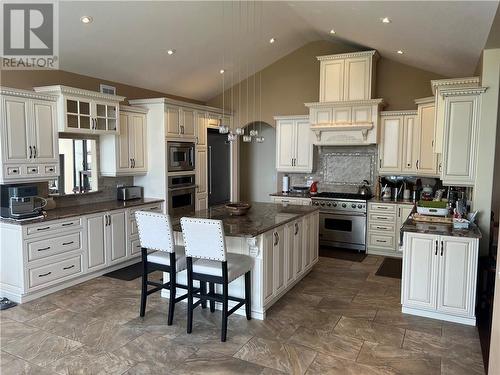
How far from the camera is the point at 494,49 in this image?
12.5 ft

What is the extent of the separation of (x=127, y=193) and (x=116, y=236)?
89 cm

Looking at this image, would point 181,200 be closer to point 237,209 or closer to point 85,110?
point 85,110

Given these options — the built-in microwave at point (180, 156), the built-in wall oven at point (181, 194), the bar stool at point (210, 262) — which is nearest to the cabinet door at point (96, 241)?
the built-in wall oven at point (181, 194)

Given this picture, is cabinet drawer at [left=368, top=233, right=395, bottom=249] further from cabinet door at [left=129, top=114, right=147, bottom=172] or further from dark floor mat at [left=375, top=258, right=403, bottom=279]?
cabinet door at [left=129, top=114, right=147, bottom=172]

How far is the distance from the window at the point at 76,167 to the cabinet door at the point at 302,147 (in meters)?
3.42

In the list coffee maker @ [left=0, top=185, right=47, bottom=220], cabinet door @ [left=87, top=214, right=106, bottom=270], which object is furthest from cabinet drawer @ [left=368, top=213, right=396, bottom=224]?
coffee maker @ [left=0, top=185, right=47, bottom=220]

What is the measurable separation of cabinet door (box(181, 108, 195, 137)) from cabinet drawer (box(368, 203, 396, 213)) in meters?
3.23

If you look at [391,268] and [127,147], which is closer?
[391,268]

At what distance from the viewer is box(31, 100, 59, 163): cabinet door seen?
173 inches

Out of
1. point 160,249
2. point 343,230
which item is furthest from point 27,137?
point 343,230

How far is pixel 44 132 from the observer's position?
4.49 metres

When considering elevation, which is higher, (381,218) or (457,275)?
(381,218)

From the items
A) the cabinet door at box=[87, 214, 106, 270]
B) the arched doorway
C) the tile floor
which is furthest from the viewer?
the arched doorway

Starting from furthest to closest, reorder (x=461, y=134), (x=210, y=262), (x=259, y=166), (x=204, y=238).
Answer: (x=259, y=166), (x=461, y=134), (x=210, y=262), (x=204, y=238)
